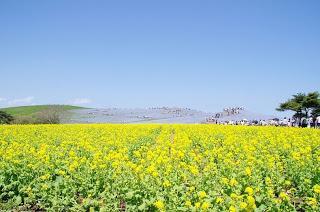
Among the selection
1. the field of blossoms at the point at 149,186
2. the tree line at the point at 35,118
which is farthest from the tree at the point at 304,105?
the field of blossoms at the point at 149,186

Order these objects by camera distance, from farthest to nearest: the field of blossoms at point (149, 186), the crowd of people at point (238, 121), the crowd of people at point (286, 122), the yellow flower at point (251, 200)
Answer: the crowd of people at point (238, 121)
the crowd of people at point (286, 122)
the field of blossoms at point (149, 186)
the yellow flower at point (251, 200)

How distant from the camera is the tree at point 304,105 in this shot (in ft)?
181

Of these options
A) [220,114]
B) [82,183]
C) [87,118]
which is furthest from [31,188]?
[220,114]

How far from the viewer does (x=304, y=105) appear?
5584cm

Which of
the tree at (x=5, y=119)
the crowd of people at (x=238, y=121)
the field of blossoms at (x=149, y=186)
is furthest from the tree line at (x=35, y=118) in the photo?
the field of blossoms at (x=149, y=186)

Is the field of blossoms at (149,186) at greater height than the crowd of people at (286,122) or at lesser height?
lesser

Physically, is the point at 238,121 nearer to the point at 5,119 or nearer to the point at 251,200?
the point at 5,119

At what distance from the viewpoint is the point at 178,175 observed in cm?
895

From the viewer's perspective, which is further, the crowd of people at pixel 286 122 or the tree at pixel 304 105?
the tree at pixel 304 105

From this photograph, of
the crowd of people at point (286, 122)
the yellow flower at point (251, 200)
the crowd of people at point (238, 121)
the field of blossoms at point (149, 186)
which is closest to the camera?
the yellow flower at point (251, 200)

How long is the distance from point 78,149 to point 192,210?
8.32m

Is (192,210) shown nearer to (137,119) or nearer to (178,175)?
(178,175)

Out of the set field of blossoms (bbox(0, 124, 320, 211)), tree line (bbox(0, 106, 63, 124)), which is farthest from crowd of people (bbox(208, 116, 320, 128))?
field of blossoms (bbox(0, 124, 320, 211))

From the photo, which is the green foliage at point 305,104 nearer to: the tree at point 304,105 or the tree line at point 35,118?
the tree at point 304,105
